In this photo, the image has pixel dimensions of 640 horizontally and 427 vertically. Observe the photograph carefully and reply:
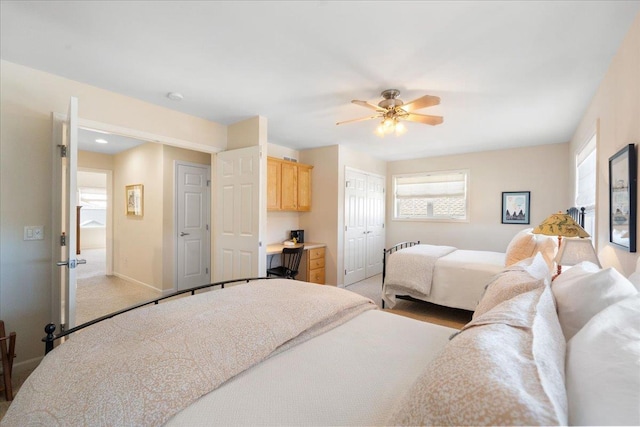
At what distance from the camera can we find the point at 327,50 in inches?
79.0

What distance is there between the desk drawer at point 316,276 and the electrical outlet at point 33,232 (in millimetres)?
3162

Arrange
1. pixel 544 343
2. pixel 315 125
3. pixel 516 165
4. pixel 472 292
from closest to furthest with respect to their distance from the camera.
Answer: pixel 544 343 < pixel 472 292 < pixel 315 125 < pixel 516 165

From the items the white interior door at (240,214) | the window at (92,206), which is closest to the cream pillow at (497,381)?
the white interior door at (240,214)

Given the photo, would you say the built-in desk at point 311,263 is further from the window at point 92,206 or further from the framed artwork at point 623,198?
the window at point 92,206

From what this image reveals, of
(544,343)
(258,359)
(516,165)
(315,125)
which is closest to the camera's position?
(544,343)

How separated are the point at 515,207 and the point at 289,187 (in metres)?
3.92

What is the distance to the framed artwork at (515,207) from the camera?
4.69 metres

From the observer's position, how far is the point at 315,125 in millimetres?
3684

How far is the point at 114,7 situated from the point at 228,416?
219 centimetres

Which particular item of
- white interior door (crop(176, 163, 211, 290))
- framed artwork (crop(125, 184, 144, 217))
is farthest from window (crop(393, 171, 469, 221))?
framed artwork (crop(125, 184, 144, 217))

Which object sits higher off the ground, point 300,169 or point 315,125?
point 315,125

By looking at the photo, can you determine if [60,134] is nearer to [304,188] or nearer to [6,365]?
Answer: [6,365]

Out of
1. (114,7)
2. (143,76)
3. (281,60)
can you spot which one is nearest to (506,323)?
(281,60)

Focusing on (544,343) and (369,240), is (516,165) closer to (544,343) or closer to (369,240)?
(369,240)
